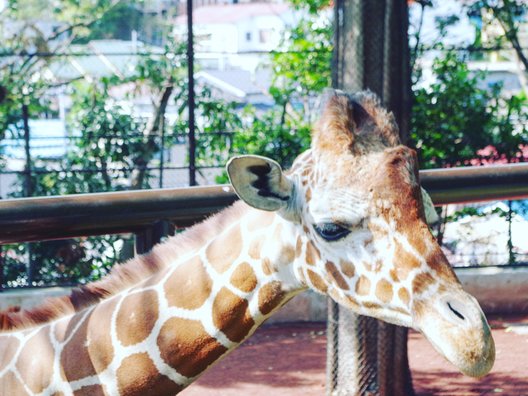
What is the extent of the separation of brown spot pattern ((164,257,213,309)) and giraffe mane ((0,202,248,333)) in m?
0.09

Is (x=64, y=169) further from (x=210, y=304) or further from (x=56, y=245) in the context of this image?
(x=210, y=304)

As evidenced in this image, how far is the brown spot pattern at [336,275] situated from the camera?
→ 8.09ft

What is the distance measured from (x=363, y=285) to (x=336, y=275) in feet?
0.29

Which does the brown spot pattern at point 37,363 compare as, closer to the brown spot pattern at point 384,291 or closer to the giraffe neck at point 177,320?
the giraffe neck at point 177,320

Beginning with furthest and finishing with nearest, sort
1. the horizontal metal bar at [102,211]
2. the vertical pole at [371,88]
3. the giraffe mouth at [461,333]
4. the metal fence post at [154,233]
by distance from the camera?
the vertical pole at [371,88]
the metal fence post at [154,233]
the horizontal metal bar at [102,211]
the giraffe mouth at [461,333]

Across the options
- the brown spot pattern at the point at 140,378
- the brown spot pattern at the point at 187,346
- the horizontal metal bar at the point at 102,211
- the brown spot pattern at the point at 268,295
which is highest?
the horizontal metal bar at the point at 102,211

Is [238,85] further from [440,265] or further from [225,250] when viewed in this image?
[440,265]

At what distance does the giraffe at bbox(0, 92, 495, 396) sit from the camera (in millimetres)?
2354

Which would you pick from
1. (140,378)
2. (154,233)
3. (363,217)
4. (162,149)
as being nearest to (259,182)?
(363,217)

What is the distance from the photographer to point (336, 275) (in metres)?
2.48

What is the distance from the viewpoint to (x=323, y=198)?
8.02ft

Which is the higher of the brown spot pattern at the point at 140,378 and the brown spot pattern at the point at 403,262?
the brown spot pattern at the point at 403,262

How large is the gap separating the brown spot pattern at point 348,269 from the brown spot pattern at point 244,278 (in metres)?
0.25

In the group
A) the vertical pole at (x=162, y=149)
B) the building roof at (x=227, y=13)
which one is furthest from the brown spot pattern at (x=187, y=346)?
the building roof at (x=227, y=13)
